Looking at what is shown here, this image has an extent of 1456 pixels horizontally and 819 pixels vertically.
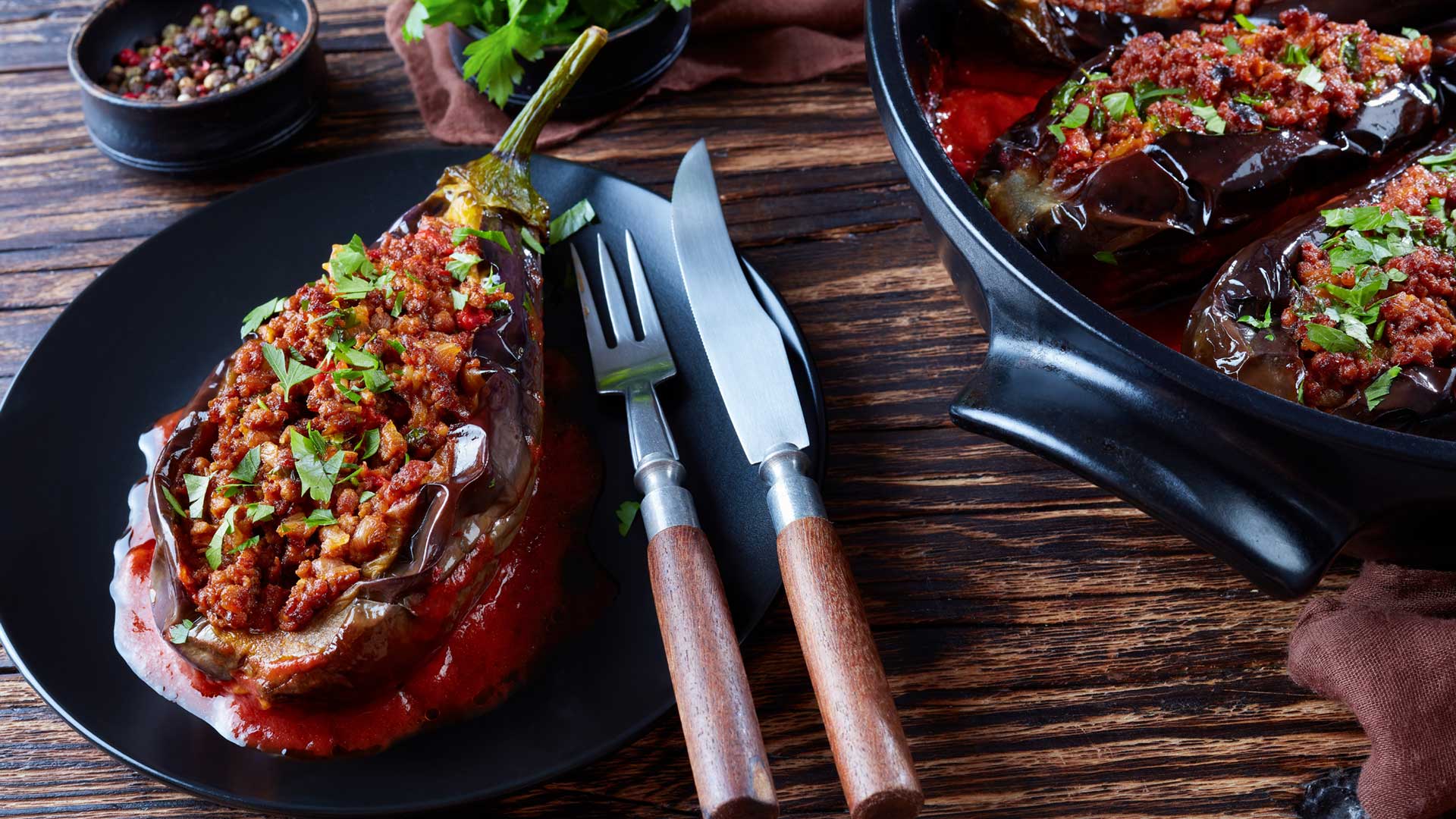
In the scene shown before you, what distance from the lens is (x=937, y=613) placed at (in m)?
2.28

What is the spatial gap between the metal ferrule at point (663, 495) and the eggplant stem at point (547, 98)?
97 cm

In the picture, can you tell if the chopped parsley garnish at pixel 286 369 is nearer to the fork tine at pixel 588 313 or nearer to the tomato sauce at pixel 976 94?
the fork tine at pixel 588 313

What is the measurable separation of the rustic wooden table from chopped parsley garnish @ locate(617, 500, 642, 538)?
36cm

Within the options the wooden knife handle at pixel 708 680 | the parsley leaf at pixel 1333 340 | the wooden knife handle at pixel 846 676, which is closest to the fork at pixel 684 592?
the wooden knife handle at pixel 708 680

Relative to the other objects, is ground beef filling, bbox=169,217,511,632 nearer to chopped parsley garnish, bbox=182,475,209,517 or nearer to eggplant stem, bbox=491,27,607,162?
chopped parsley garnish, bbox=182,475,209,517

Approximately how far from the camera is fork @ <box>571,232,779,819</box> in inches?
66.9

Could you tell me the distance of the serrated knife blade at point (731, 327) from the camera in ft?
7.25

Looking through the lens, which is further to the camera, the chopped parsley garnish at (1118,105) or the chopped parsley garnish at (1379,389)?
the chopped parsley garnish at (1118,105)

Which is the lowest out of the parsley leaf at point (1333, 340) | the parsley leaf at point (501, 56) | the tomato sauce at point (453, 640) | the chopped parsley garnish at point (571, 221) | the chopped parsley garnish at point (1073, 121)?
the tomato sauce at point (453, 640)

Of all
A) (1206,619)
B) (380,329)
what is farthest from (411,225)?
(1206,619)

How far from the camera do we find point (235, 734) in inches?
78.0

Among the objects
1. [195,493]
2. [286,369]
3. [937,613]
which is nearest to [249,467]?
[195,493]

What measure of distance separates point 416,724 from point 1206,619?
1.61 m

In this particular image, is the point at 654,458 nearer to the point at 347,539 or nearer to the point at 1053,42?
the point at 347,539
